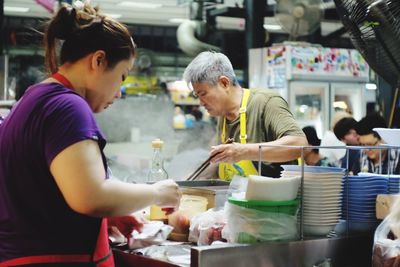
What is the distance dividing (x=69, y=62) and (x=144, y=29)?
36.9 feet

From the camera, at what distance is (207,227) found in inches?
85.8

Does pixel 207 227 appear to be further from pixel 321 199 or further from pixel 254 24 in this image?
pixel 254 24

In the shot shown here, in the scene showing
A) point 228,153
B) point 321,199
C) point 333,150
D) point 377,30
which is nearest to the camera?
point 321,199

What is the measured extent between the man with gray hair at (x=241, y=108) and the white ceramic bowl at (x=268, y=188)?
1.19 m

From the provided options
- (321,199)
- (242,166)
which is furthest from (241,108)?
(321,199)

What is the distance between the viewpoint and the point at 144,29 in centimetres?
1269

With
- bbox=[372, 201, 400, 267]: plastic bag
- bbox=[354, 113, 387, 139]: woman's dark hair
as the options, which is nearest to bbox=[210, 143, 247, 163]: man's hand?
bbox=[372, 201, 400, 267]: plastic bag

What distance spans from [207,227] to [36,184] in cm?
79

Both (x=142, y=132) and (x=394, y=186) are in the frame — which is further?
(x=142, y=132)

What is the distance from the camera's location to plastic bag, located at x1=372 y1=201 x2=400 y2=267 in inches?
72.2

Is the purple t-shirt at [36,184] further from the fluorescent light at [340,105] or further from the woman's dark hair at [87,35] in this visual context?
the fluorescent light at [340,105]

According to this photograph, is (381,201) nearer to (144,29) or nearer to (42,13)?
(42,13)

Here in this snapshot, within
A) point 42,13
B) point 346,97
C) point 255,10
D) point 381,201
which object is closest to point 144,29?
point 42,13

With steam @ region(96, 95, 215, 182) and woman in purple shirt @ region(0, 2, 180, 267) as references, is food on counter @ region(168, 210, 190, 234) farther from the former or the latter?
steam @ region(96, 95, 215, 182)
